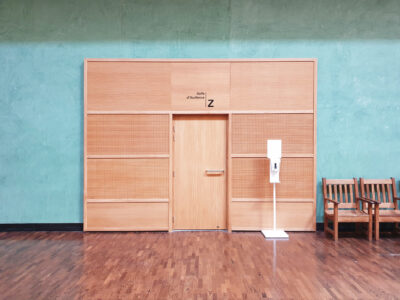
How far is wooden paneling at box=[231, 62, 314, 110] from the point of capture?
5.16 m

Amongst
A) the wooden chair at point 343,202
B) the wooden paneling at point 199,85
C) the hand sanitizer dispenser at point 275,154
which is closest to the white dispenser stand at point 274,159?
the hand sanitizer dispenser at point 275,154

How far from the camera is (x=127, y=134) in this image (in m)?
5.17

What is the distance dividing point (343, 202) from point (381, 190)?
716mm

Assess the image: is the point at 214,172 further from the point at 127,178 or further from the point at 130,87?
the point at 130,87

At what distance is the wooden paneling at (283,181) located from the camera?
5160 mm

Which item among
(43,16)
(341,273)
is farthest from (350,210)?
(43,16)

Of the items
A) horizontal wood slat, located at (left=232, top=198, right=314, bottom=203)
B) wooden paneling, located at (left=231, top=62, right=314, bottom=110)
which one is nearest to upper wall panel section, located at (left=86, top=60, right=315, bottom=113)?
wooden paneling, located at (left=231, top=62, right=314, bottom=110)

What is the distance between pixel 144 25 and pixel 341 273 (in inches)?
188

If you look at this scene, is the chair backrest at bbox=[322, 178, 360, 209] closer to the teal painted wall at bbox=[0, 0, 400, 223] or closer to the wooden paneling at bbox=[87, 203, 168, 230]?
the teal painted wall at bbox=[0, 0, 400, 223]

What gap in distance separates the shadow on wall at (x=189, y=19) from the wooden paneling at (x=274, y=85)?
23.2 inches

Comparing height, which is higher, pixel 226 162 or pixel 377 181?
pixel 226 162

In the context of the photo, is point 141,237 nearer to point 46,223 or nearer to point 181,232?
point 181,232

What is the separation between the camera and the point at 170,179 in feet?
16.9

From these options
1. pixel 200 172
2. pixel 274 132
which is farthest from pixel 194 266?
pixel 274 132
